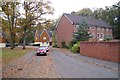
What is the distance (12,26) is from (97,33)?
3053 centimetres

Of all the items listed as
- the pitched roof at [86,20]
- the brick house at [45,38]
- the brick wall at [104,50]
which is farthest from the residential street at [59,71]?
the brick house at [45,38]

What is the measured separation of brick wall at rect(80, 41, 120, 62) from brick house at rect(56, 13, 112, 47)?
2700 cm

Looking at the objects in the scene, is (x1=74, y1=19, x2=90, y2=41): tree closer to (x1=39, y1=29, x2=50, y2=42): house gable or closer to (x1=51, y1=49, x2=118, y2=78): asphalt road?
(x1=51, y1=49, x2=118, y2=78): asphalt road

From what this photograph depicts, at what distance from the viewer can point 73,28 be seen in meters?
59.0

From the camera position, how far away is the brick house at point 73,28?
60.2 meters

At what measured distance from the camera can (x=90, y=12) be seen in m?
86.8

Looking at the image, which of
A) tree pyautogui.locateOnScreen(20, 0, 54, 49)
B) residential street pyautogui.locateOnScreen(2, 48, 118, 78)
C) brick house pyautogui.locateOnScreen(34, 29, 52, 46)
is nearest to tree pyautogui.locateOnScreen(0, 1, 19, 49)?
tree pyautogui.locateOnScreen(20, 0, 54, 49)

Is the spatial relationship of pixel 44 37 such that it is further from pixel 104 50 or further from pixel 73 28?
pixel 104 50

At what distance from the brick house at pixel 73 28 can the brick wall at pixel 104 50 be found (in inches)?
1063

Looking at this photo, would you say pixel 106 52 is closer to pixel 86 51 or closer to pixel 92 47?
pixel 92 47

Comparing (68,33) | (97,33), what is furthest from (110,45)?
(97,33)

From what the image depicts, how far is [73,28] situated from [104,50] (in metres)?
36.0

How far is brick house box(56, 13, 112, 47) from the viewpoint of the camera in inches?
2371

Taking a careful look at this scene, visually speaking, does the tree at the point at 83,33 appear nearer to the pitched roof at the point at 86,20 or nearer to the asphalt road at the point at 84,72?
the pitched roof at the point at 86,20
